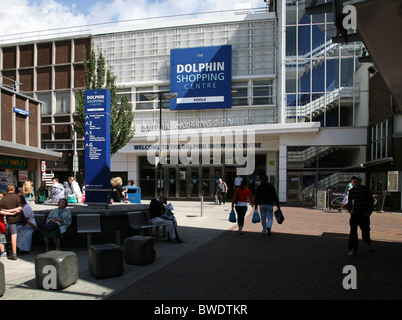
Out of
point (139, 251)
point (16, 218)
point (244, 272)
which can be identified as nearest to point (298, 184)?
point (244, 272)

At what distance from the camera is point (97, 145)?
9.74 metres

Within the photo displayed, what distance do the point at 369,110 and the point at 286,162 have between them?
5737 millimetres

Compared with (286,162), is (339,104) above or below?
above

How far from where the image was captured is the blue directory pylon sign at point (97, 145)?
9586mm

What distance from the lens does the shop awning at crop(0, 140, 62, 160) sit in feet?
56.1

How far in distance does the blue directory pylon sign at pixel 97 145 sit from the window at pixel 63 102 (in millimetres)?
20385

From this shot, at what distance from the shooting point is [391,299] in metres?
4.73

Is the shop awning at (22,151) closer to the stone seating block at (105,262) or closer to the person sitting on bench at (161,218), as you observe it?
the person sitting on bench at (161,218)

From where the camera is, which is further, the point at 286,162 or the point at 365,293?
the point at 286,162

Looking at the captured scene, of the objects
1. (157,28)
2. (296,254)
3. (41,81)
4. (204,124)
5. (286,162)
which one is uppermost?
(157,28)

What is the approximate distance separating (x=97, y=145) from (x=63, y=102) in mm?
20926
